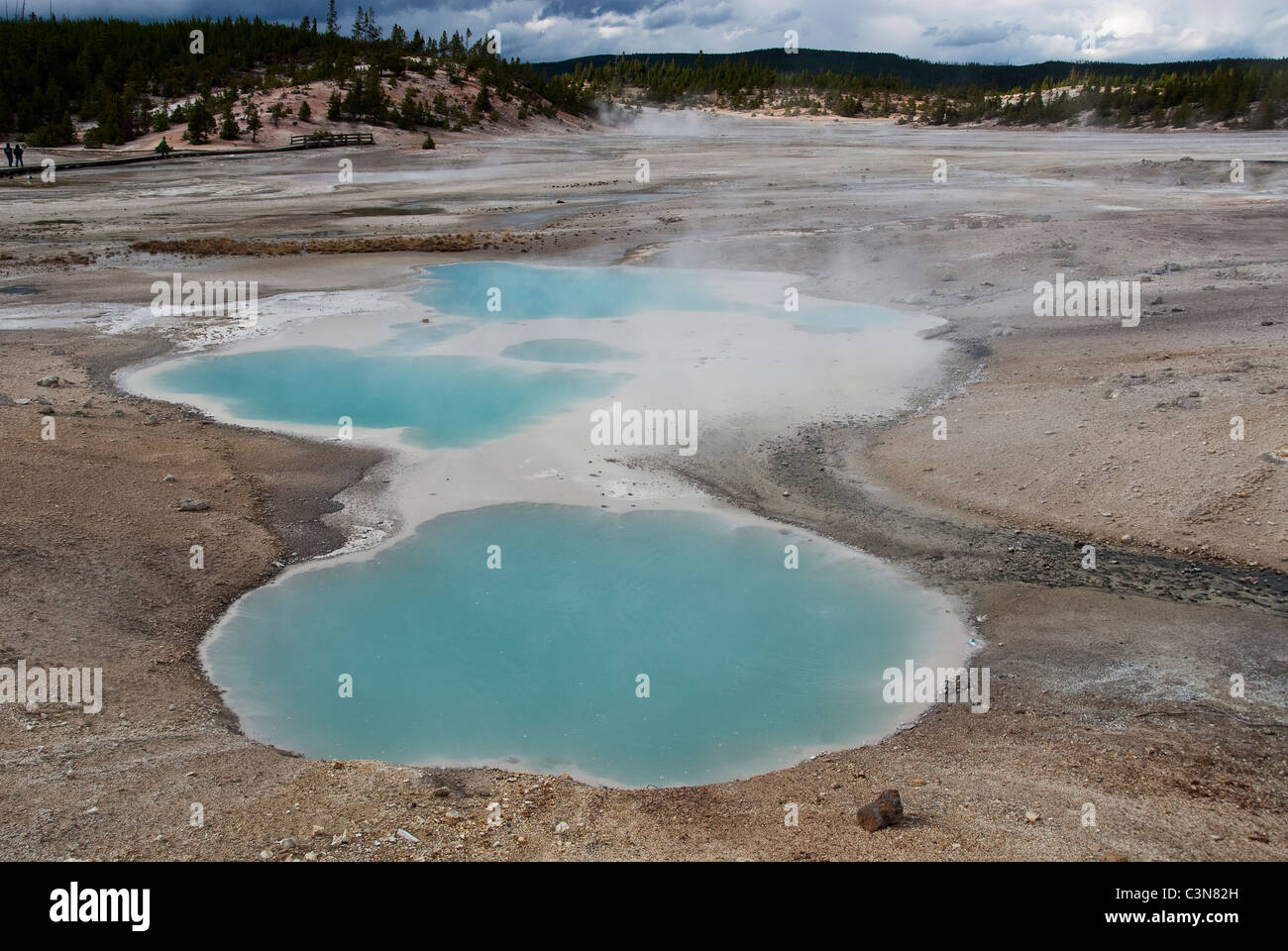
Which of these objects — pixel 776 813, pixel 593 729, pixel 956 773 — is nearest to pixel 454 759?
pixel 593 729

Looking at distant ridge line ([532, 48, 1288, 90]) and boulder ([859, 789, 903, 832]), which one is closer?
boulder ([859, 789, 903, 832])

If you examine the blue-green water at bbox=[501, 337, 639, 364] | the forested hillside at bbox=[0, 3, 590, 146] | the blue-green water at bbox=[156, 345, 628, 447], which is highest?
the forested hillside at bbox=[0, 3, 590, 146]

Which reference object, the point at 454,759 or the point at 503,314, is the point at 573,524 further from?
the point at 503,314

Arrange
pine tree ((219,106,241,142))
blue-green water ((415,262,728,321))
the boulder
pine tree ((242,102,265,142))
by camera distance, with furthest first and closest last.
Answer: pine tree ((242,102,265,142)) < pine tree ((219,106,241,142)) < blue-green water ((415,262,728,321)) < the boulder

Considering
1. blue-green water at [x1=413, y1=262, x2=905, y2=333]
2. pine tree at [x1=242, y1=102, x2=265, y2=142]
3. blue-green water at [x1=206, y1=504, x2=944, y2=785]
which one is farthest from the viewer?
pine tree at [x1=242, y1=102, x2=265, y2=142]

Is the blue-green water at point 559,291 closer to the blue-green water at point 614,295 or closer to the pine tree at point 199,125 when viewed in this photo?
the blue-green water at point 614,295

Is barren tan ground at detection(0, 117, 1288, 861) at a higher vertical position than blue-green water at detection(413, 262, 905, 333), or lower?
lower

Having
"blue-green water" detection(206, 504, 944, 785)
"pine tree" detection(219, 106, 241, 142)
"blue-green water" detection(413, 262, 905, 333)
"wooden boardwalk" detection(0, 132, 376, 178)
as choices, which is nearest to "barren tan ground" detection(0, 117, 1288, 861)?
"blue-green water" detection(206, 504, 944, 785)

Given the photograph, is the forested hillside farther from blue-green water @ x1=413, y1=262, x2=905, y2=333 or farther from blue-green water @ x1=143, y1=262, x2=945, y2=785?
blue-green water @ x1=143, y1=262, x2=945, y2=785
